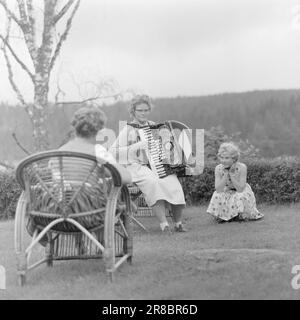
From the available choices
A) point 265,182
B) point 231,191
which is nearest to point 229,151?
point 231,191

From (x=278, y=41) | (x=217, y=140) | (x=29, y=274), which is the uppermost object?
(x=278, y=41)

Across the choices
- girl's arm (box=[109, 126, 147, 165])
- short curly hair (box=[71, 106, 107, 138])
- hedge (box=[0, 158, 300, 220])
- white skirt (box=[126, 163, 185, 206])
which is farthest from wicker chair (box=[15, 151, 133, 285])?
hedge (box=[0, 158, 300, 220])

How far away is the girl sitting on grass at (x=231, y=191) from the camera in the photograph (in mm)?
7047

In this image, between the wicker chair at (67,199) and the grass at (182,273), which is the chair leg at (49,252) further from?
the wicker chair at (67,199)

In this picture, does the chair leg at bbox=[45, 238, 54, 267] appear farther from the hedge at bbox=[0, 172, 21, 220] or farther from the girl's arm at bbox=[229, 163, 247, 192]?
the hedge at bbox=[0, 172, 21, 220]

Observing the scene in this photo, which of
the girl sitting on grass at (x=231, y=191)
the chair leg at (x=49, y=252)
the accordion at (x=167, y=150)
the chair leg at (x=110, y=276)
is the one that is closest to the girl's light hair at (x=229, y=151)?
the girl sitting on grass at (x=231, y=191)

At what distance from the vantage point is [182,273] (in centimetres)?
427

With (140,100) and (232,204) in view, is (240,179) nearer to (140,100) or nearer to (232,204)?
(232,204)

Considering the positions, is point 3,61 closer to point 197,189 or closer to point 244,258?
point 197,189

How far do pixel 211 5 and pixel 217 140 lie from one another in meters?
2.63

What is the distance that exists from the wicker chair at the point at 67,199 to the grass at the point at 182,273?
209 millimetres

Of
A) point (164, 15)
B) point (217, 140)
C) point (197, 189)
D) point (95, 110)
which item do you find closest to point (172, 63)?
point (164, 15)

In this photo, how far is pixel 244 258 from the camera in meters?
4.51

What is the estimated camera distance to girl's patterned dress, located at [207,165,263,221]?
7.07 meters
